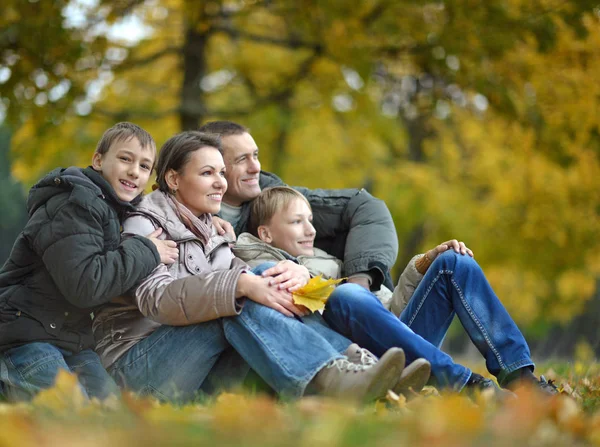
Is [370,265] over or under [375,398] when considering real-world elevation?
over

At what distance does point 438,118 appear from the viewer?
1356 cm

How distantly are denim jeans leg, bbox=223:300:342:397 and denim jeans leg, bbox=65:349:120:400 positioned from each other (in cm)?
53

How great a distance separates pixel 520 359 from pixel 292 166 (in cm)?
836

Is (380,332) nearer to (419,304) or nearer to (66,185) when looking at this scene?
(419,304)

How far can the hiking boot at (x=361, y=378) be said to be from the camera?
9.40 feet

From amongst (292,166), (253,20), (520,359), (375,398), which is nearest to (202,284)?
(375,398)

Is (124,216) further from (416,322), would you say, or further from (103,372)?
(416,322)

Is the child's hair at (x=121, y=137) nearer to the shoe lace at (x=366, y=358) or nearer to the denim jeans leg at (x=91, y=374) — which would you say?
the denim jeans leg at (x=91, y=374)

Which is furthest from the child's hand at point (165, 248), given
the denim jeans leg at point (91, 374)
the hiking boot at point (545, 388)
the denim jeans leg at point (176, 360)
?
the hiking boot at point (545, 388)

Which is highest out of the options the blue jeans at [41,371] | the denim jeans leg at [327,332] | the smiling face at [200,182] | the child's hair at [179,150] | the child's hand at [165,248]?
the child's hair at [179,150]

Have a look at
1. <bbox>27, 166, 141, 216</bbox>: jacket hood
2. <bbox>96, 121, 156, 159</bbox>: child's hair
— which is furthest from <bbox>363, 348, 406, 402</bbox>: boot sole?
<bbox>96, 121, 156, 159</bbox>: child's hair

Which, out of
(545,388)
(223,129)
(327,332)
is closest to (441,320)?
(545,388)

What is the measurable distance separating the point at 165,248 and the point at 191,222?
28 centimetres

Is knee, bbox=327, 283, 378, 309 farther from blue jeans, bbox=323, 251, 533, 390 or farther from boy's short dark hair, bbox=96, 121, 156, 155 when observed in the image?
boy's short dark hair, bbox=96, 121, 156, 155
